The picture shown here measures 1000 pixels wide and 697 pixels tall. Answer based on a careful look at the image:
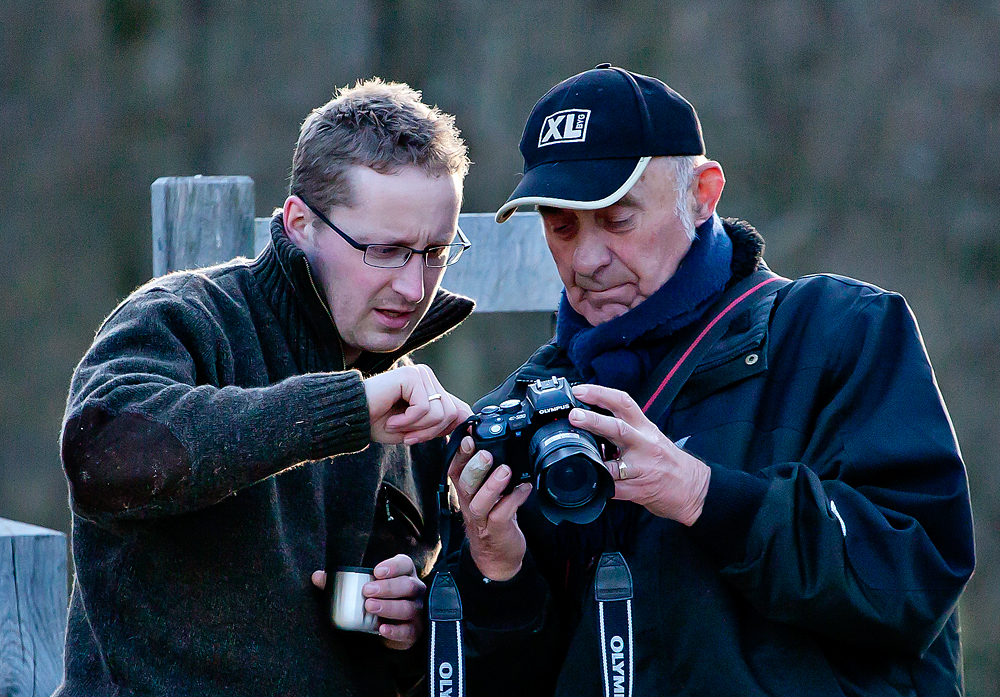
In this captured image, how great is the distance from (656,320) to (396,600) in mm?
626

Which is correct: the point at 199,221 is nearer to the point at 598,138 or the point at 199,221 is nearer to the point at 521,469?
the point at 598,138

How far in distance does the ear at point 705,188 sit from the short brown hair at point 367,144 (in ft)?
1.35

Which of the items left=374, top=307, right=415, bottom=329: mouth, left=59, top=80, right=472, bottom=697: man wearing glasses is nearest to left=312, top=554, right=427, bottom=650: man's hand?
left=59, top=80, right=472, bottom=697: man wearing glasses

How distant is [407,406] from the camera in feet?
5.75

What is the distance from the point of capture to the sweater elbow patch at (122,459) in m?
1.58

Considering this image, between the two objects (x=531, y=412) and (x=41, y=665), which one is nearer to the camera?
(x=531, y=412)

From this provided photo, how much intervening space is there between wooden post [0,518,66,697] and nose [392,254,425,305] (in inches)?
38.1

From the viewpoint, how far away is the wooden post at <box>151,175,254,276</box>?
94.3 inches

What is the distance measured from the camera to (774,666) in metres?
1.73

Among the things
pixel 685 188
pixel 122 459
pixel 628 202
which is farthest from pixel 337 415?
pixel 685 188

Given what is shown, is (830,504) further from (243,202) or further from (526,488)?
(243,202)

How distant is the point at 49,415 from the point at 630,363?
4.59m

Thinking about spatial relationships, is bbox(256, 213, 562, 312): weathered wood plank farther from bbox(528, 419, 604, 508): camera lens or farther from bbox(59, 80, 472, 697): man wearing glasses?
bbox(528, 419, 604, 508): camera lens

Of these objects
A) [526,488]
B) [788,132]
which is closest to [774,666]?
[526,488]
